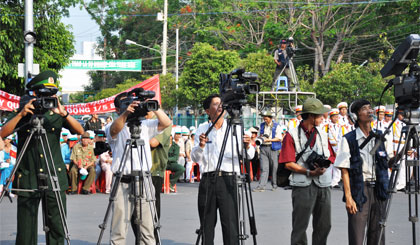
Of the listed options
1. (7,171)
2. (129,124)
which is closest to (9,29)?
(7,171)

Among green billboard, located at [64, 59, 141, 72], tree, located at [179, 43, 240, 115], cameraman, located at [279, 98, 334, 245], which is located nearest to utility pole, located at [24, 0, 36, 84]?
cameraman, located at [279, 98, 334, 245]

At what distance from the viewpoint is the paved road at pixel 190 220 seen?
416 inches

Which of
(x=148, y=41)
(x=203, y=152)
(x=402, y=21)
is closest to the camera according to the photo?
(x=203, y=152)

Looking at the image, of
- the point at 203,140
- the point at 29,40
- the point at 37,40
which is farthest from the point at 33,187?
the point at 37,40

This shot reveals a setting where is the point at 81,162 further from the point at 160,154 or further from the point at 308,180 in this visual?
the point at 308,180

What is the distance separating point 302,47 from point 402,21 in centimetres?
687

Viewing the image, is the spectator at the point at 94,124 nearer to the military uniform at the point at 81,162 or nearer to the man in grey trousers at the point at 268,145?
the military uniform at the point at 81,162

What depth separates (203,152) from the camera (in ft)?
27.3

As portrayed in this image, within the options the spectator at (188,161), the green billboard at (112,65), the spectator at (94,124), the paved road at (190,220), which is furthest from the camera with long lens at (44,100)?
the green billboard at (112,65)

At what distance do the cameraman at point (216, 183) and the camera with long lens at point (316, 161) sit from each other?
28.5 inches

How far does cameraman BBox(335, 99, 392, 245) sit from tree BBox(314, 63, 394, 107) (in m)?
25.0

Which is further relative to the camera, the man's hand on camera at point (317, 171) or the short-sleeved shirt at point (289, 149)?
the short-sleeved shirt at point (289, 149)

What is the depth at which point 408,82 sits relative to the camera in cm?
697

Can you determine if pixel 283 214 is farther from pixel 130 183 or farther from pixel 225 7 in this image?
pixel 225 7
